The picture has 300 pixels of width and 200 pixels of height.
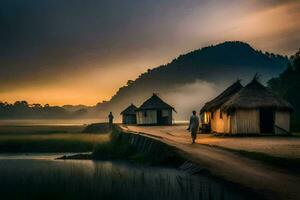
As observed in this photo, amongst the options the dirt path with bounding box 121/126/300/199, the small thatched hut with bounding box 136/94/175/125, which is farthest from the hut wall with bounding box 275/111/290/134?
the small thatched hut with bounding box 136/94/175/125

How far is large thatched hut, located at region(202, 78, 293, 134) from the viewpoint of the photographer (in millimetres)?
44969

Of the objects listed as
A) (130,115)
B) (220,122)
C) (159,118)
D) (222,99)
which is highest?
(222,99)

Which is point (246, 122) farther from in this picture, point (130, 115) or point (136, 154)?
point (130, 115)

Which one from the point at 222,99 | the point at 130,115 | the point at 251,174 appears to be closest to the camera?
the point at 251,174

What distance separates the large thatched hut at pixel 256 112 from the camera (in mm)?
44969

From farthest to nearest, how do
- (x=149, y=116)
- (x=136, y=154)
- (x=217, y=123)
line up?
Result: (x=149, y=116)
(x=217, y=123)
(x=136, y=154)

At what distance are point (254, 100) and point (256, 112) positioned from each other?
114cm

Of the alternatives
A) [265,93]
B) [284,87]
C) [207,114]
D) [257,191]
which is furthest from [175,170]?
[284,87]

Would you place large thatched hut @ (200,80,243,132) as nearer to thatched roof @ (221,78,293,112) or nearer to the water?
thatched roof @ (221,78,293,112)

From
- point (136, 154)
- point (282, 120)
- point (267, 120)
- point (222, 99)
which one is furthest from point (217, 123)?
point (136, 154)

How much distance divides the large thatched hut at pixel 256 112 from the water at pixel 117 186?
16.8 m

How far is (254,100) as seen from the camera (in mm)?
45250

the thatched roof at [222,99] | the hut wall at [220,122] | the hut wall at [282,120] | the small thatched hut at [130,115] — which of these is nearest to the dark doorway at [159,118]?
the small thatched hut at [130,115]

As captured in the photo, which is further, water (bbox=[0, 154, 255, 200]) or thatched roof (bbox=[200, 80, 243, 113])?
thatched roof (bbox=[200, 80, 243, 113])
